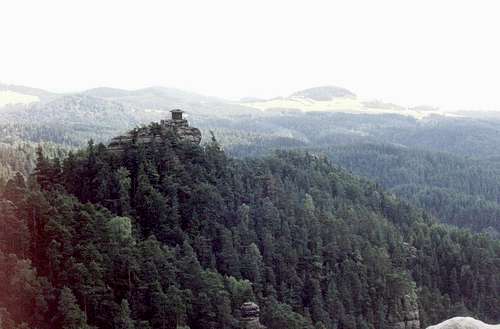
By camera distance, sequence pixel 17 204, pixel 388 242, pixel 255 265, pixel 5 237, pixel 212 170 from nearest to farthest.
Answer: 1. pixel 5 237
2. pixel 17 204
3. pixel 255 265
4. pixel 212 170
5. pixel 388 242

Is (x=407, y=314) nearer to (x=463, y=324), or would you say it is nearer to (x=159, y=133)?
(x=159, y=133)

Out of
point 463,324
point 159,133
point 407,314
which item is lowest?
point 407,314

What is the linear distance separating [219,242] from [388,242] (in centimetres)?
5170

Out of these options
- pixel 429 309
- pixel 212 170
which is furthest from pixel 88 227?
pixel 429 309

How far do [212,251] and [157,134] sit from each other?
84.7 ft

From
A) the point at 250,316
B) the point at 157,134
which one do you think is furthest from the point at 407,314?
the point at 157,134

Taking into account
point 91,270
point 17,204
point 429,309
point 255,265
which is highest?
point 17,204

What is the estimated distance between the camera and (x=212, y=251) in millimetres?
123875

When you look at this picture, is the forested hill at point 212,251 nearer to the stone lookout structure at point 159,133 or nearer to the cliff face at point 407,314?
the cliff face at point 407,314

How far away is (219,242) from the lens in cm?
12619

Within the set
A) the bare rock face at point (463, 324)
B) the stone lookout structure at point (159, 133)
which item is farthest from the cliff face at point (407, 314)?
the bare rock face at point (463, 324)

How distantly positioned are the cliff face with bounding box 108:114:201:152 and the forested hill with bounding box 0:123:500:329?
1872 mm

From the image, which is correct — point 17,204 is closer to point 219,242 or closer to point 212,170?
point 219,242

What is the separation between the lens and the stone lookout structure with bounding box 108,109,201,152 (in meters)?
130
